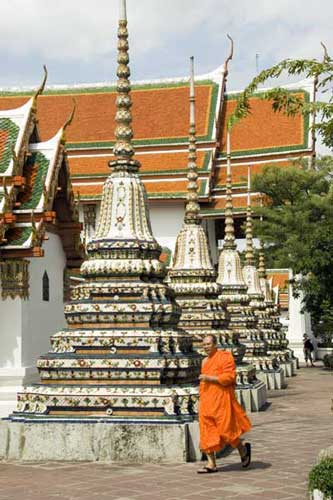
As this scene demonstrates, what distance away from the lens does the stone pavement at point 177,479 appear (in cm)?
767

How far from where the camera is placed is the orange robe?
865 centimetres

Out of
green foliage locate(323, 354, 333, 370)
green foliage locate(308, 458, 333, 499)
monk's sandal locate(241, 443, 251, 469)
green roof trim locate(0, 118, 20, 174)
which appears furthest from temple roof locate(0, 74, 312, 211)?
green foliage locate(308, 458, 333, 499)

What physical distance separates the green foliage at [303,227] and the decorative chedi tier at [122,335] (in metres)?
17.0

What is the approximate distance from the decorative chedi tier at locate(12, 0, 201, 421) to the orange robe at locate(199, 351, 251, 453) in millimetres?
913

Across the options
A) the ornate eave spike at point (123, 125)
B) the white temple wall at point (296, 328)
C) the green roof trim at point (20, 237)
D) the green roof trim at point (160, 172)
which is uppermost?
the green roof trim at point (160, 172)

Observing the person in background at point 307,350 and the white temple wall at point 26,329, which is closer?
the white temple wall at point 26,329

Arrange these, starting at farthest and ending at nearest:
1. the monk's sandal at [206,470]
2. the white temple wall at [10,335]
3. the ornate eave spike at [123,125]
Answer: the white temple wall at [10,335]
the ornate eave spike at [123,125]
the monk's sandal at [206,470]

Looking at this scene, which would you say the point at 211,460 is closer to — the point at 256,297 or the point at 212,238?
the point at 256,297

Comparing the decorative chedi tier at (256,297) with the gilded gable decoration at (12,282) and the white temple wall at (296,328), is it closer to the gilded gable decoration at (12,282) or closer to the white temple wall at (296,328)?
the gilded gable decoration at (12,282)

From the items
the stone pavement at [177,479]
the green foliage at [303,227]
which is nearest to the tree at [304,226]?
the green foliage at [303,227]

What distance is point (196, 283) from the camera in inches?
587

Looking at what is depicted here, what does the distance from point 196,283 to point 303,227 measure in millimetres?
18809

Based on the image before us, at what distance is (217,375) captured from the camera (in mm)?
8750

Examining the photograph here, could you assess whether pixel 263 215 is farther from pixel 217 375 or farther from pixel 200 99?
pixel 217 375
